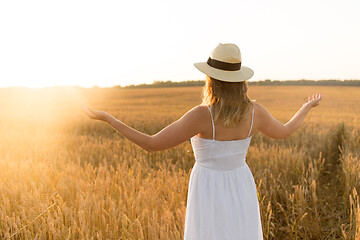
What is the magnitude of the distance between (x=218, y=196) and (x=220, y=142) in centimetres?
34

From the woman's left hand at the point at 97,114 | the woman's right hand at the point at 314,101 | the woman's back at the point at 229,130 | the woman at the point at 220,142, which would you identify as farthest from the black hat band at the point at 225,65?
the woman's right hand at the point at 314,101

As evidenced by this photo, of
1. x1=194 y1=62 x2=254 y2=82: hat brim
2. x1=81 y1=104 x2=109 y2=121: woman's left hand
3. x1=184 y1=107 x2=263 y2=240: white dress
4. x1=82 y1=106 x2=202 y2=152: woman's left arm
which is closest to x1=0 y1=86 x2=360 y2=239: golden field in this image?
x1=184 y1=107 x2=263 y2=240: white dress

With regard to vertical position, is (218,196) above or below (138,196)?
above

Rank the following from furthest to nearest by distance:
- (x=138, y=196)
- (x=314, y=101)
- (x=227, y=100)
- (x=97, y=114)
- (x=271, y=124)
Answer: (x=138, y=196)
(x=314, y=101)
(x=271, y=124)
(x=97, y=114)
(x=227, y=100)

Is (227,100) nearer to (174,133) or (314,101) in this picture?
(174,133)

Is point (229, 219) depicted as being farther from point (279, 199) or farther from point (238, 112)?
point (279, 199)

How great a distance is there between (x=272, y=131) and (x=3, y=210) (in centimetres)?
248

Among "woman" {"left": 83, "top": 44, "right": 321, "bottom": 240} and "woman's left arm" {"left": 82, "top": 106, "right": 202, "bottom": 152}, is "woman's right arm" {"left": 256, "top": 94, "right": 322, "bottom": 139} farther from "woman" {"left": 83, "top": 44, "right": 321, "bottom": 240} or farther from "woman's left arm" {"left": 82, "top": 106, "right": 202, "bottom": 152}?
"woman's left arm" {"left": 82, "top": 106, "right": 202, "bottom": 152}

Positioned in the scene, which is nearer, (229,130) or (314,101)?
(229,130)

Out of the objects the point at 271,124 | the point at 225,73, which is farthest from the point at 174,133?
the point at 271,124

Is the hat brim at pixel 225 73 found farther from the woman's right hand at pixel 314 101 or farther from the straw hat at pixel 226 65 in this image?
the woman's right hand at pixel 314 101

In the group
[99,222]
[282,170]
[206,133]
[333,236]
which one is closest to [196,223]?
[206,133]

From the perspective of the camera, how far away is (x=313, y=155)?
642 centimetres

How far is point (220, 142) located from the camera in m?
1.84
